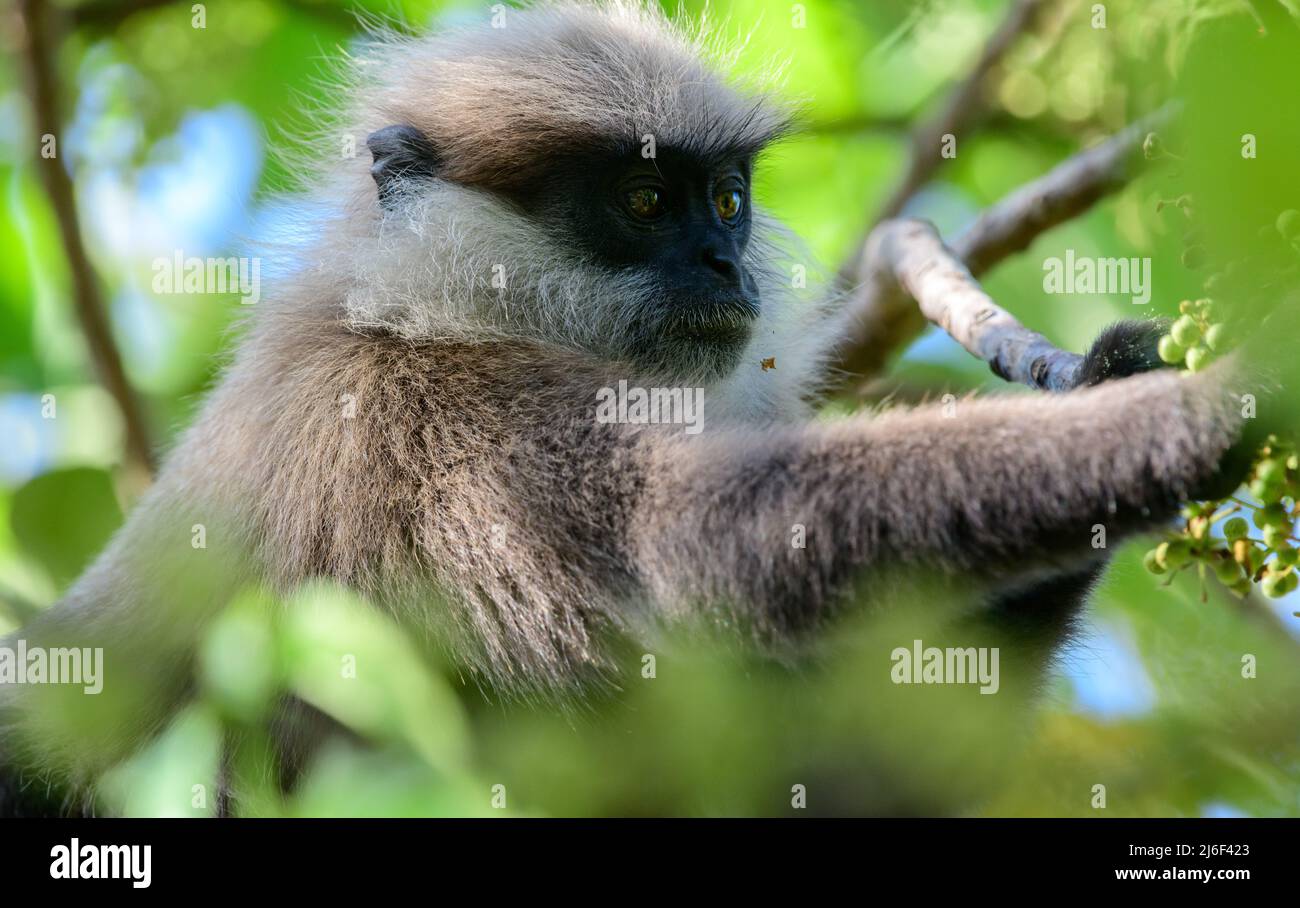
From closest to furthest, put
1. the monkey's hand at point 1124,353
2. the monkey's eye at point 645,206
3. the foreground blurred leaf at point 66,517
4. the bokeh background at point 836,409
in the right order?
the bokeh background at point 836,409 < the monkey's hand at point 1124,353 < the monkey's eye at point 645,206 < the foreground blurred leaf at point 66,517

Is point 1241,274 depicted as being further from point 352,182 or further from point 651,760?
point 352,182

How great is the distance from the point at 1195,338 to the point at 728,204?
3.44 m

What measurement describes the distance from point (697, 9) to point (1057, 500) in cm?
519

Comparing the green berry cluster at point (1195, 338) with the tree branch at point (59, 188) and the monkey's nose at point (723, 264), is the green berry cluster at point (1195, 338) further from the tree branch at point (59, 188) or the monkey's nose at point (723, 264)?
the tree branch at point (59, 188)

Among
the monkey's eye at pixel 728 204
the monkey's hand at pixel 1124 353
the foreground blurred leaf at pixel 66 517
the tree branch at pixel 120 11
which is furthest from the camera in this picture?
the tree branch at pixel 120 11

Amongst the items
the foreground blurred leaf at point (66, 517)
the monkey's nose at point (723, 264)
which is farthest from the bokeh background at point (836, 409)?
the monkey's nose at point (723, 264)

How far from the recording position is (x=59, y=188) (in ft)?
24.5

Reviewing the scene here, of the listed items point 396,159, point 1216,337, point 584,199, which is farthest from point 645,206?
point 1216,337

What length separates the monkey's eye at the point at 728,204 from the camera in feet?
22.1

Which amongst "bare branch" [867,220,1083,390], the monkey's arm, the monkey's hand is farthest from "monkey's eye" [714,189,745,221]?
the monkey's hand

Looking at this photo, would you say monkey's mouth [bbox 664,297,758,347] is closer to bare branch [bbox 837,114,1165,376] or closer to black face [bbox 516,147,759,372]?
black face [bbox 516,147,759,372]

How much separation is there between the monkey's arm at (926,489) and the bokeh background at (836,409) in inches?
12.1

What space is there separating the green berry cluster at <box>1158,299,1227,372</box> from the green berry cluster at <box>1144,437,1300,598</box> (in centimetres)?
29
